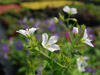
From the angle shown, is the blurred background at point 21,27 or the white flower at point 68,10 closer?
the white flower at point 68,10

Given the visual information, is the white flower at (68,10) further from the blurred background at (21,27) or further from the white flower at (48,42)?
the white flower at (48,42)

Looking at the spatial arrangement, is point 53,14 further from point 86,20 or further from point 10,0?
point 10,0

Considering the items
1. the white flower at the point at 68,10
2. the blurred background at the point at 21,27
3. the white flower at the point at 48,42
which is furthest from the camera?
the blurred background at the point at 21,27

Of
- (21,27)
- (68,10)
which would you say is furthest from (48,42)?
(21,27)

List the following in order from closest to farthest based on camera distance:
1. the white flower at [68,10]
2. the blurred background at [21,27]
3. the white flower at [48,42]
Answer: the white flower at [48,42], the white flower at [68,10], the blurred background at [21,27]

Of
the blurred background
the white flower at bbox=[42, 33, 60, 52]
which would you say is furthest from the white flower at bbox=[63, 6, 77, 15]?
the white flower at bbox=[42, 33, 60, 52]

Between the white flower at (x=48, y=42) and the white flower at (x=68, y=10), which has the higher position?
the white flower at (x=68, y=10)

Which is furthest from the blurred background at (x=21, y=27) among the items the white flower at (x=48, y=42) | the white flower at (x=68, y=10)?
the white flower at (x=48, y=42)

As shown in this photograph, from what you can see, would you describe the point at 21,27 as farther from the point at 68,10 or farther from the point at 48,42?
the point at 48,42

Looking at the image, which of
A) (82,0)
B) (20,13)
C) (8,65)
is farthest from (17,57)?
(82,0)

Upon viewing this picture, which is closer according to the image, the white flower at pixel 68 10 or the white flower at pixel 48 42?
the white flower at pixel 48 42

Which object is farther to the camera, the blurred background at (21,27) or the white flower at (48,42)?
the blurred background at (21,27)
